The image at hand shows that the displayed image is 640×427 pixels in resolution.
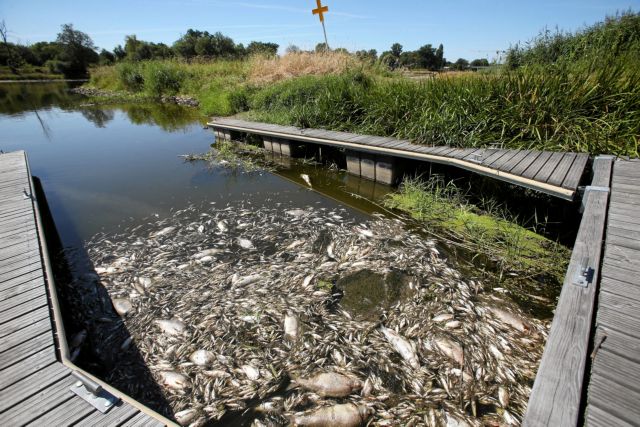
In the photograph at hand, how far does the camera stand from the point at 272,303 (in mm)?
3219

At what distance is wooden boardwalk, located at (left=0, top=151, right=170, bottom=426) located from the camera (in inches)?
64.1

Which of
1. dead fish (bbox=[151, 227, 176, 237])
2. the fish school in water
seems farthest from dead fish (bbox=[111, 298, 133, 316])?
dead fish (bbox=[151, 227, 176, 237])

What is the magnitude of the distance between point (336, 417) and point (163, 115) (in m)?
17.0

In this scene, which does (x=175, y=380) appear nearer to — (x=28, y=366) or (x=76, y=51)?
(x=28, y=366)

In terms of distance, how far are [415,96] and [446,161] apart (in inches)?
93.1

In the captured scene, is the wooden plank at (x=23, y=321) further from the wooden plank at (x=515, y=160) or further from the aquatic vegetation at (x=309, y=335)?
the wooden plank at (x=515, y=160)

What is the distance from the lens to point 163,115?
606 inches

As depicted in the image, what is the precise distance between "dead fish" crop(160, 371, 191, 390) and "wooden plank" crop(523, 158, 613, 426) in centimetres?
237

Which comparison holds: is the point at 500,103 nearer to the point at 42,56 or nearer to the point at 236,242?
the point at 236,242

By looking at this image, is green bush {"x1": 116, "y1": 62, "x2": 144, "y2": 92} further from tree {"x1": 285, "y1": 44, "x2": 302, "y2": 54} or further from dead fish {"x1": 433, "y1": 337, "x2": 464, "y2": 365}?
dead fish {"x1": 433, "y1": 337, "x2": 464, "y2": 365}

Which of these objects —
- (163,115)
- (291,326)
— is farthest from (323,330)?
(163,115)

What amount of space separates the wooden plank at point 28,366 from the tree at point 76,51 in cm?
5970

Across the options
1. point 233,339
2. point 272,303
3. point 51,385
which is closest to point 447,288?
point 272,303

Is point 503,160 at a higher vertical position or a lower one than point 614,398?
higher
